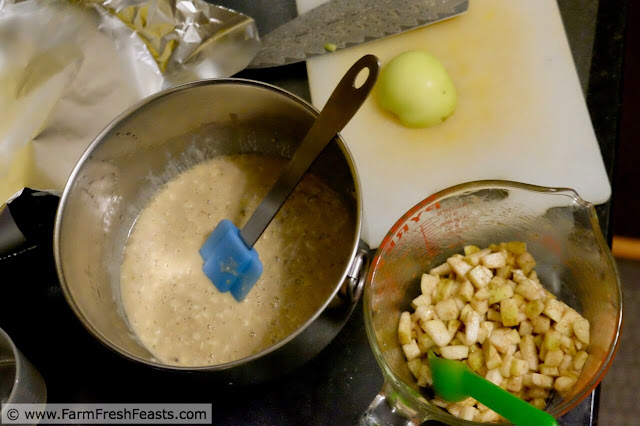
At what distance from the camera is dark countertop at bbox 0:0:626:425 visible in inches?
33.0

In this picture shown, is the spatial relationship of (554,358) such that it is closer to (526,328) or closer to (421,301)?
(526,328)

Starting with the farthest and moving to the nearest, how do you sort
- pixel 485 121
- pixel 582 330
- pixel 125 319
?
pixel 485 121 < pixel 125 319 < pixel 582 330

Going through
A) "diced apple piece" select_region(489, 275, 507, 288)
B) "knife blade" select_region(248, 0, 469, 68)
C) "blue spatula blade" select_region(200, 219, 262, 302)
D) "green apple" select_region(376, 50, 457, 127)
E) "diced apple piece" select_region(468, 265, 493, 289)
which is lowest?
"diced apple piece" select_region(489, 275, 507, 288)

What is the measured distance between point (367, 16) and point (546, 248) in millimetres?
518

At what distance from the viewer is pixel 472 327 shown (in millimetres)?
742

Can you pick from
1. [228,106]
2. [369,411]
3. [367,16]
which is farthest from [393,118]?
[369,411]

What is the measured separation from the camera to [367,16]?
1.01 meters

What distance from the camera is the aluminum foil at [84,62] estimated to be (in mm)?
941

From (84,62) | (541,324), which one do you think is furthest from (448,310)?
(84,62)

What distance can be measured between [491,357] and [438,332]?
0.07m

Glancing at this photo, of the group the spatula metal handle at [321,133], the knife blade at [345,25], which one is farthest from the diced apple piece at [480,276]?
the knife blade at [345,25]

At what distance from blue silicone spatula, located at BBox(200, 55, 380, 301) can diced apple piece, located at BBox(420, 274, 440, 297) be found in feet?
0.77

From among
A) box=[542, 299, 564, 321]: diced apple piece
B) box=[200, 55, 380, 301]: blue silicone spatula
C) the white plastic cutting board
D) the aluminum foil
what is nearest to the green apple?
the white plastic cutting board

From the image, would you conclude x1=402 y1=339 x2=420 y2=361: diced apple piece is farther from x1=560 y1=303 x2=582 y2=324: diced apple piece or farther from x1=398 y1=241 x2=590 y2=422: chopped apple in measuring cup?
x1=560 y1=303 x2=582 y2=324: diced apple piece
